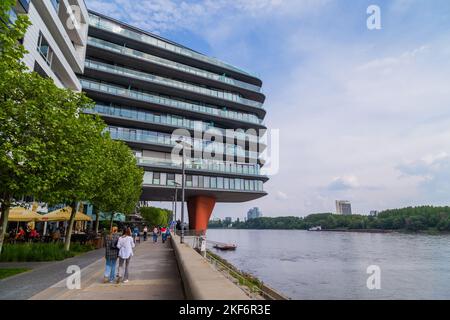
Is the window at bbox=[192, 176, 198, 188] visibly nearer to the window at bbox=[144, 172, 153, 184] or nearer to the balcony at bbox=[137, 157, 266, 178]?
the balcony at bbox=[137, 157, 266, 178]

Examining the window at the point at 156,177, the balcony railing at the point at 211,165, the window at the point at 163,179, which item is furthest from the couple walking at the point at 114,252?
the window at the point at 163,179

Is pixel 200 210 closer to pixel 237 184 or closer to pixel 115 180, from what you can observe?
pixel 237 184

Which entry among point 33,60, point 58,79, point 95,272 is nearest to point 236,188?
point 58,79

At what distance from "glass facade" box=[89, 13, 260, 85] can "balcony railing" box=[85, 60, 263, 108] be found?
300 centimetres

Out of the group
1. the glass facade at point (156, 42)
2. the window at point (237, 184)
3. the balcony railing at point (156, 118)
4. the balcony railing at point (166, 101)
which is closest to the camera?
the balcony railing at point (166, 101)

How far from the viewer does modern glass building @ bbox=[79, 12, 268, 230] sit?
4291 centimetres

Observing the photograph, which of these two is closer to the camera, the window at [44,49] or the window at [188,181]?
the window at [44,49]

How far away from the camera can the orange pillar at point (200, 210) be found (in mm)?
51625

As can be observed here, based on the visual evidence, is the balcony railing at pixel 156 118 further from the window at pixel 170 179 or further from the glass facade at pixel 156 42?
the glass facade at pixel 156 42

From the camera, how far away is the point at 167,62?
160ft

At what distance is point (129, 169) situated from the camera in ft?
86.0

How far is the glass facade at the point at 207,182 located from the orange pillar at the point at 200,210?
5.67 meters

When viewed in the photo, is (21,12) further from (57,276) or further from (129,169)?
(57,276)

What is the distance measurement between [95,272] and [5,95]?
7.11 metres
